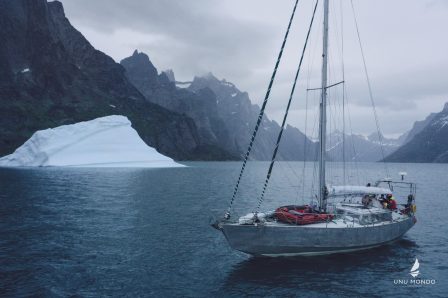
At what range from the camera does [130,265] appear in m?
21.5

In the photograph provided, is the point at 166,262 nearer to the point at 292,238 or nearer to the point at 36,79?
the point at 292,238

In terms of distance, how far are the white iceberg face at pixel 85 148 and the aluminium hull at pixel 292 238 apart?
88917 millimetres

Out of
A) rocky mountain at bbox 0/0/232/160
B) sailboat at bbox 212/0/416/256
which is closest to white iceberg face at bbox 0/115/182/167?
rocky mountain at bbox 0/0/232/160

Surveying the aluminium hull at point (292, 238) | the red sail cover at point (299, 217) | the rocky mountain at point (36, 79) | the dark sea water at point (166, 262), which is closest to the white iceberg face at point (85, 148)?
the rocky mountain at point (36, 79)

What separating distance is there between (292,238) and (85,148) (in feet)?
313

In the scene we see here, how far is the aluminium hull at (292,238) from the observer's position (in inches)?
819

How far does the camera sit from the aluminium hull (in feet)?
68.3

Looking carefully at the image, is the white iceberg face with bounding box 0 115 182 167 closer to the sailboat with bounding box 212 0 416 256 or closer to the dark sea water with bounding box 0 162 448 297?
the dark sea water with bounding box 0 162 448 297

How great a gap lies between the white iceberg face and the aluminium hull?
8892cm

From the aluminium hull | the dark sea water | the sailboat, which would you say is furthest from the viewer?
the sailboat

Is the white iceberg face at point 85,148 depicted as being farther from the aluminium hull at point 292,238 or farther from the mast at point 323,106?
the aluminium hull at point 292,238

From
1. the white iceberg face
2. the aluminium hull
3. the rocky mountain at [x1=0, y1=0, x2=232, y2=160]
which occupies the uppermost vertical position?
the rocky mountain at [x1=0, y1=0, x2=232, y2=160]

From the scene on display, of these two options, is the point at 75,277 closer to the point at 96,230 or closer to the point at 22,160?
the point at 96,230

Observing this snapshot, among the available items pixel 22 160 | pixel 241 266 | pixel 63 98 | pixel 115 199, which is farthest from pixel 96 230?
pixel 63 98
